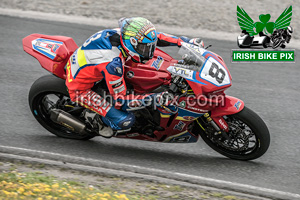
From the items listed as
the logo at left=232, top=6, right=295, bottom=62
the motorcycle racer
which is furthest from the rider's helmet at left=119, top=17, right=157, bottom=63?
the logo at left=232, top=6, right=295, bottom=62

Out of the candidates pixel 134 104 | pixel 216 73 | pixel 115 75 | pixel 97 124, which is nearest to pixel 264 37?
pixel 216 73

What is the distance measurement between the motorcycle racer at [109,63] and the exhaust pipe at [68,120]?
127 mm

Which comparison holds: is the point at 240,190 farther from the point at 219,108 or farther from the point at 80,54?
the point at 80,54

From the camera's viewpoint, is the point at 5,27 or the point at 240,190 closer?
the point at 240,190

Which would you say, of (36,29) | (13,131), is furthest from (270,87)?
(36,29)

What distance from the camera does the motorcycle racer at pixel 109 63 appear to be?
5164 millimetres

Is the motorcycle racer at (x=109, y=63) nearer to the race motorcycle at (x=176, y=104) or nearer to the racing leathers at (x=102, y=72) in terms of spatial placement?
the racing leathers at (x=102, y=72)

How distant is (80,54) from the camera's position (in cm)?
552

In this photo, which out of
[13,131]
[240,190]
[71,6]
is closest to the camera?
[240,190]

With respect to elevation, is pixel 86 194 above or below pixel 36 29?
below

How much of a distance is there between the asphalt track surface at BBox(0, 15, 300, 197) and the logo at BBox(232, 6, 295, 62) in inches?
18.4

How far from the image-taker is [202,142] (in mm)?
6371

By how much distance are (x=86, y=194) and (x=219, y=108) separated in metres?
1.76

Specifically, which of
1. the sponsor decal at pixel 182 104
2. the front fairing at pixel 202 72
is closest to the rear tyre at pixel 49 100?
the sponsor decal at pixel 182 104
